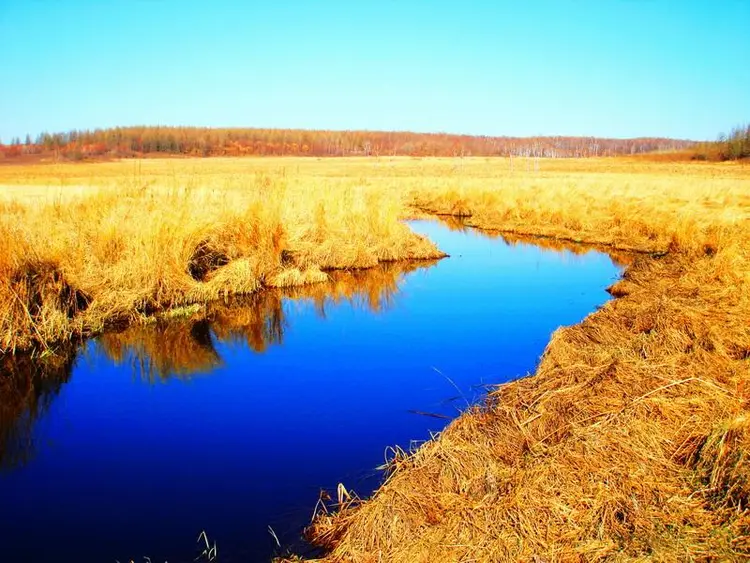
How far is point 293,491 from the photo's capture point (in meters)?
4.22

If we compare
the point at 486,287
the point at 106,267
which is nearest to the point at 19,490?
the point at 106,267

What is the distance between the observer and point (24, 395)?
5914 millimetres

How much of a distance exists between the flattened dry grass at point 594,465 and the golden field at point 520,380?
1cm

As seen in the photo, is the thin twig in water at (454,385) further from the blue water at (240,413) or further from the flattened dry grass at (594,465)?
the flattened dry grass at (594,465)

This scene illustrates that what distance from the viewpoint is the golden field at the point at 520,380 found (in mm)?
3213

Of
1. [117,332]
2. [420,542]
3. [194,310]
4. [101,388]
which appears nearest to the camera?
[420,542]

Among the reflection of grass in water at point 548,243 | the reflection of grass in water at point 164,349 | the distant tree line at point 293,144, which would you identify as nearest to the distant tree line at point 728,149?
the distant tree line at point 293,144

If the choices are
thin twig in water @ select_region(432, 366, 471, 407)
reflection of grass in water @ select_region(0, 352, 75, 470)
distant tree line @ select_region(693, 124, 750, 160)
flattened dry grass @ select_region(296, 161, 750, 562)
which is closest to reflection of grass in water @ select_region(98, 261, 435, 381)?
reflection of grass in water @ select_region(0, 352, 75, 470)

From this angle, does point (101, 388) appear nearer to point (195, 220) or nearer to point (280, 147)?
point (195, 220)

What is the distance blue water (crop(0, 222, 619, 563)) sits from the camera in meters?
3.85

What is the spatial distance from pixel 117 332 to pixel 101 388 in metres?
1.84

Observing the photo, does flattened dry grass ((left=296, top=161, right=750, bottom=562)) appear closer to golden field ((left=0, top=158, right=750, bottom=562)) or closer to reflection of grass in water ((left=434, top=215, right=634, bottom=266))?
golden field ((left=0, top=158, right=750, bottom=562))

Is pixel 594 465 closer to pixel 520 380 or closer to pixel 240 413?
pixel 520 380

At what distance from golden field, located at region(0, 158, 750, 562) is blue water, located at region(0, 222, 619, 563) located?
1.74ft
